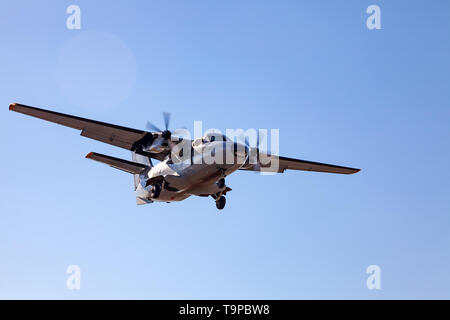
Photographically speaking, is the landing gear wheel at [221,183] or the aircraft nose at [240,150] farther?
the landing gear wheel at [221,183]

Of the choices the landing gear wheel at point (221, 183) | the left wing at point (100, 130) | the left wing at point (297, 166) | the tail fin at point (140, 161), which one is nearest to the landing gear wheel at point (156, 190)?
the left wing at point (100, 130)

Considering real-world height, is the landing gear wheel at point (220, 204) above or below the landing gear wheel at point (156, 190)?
below

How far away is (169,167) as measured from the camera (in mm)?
27000

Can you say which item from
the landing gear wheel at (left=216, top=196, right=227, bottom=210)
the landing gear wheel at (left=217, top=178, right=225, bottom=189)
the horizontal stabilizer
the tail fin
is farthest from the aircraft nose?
the tail fin

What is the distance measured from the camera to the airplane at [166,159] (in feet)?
79.6

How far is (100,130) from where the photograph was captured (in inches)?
1045

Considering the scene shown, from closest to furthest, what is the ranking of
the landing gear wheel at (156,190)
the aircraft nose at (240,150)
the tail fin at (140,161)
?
the aircraft nose at (240,150)
the landing gear wheel at (156,190)
the tail fin at (140,161)

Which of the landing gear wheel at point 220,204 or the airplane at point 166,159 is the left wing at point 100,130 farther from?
the landing gear wheel at point 220,204

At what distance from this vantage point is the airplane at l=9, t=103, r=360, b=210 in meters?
24.3

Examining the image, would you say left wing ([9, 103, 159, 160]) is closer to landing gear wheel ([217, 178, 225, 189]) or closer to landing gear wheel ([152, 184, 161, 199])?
landing gear wheel ([152, 184, 161, 199])

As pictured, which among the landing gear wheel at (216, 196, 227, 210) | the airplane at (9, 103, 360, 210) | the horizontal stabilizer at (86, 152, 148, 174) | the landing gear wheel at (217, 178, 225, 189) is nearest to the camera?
the airplane at (9, 103, 360, 210)

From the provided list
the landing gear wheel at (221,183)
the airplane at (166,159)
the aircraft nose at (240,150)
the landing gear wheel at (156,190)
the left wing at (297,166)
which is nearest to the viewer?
the aircraft nose at (240,150)
